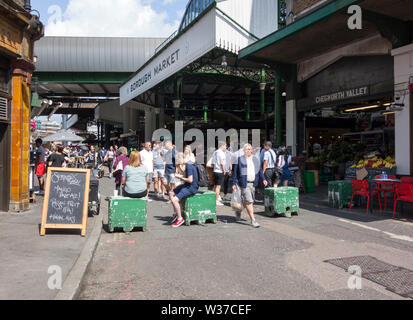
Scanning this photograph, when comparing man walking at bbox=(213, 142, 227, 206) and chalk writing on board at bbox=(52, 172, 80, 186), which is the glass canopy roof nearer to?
man walking at bbox=(213, 142, 227, 206)

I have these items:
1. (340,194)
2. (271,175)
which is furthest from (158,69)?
(340,194)

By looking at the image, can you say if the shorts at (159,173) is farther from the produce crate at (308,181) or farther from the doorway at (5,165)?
the produce crate at (308,181)

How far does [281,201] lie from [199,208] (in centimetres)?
225

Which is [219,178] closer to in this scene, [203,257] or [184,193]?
[184,193]

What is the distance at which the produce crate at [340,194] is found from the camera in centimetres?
1073

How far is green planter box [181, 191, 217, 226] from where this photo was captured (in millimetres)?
8430

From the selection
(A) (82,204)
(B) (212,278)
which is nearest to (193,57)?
(A) (82,204)

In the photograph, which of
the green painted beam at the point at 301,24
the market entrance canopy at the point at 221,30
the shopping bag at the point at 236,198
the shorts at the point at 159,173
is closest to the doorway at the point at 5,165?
the shorts at the point at 159,173

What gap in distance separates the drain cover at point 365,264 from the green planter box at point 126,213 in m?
3.92

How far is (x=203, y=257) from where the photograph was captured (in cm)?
592

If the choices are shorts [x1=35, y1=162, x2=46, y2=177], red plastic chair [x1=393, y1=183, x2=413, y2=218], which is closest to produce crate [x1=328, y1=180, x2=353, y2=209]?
red plastic chair [x1=393, y1=183, x2=413, y2=218]

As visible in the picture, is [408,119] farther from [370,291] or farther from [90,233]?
[90,233]

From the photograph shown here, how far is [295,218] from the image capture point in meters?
9.37
